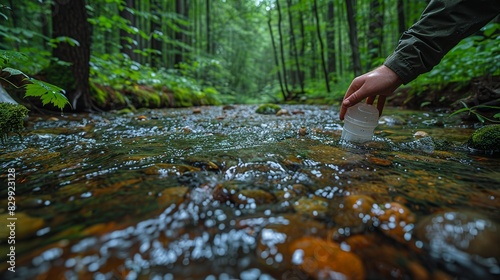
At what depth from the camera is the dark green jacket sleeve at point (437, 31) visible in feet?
4.65

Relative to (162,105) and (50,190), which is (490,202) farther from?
(162,105)

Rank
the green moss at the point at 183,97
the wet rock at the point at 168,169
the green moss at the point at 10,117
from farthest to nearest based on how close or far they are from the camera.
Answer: the green moss at the point at 183,97, the green moss at the point at 10,117, the wet rock at the point at 168,169

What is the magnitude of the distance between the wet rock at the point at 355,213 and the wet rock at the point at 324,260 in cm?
12

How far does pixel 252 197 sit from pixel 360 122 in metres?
1.32

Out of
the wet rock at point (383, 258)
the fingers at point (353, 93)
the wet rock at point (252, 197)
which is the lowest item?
the wet rock at point (383, 258)

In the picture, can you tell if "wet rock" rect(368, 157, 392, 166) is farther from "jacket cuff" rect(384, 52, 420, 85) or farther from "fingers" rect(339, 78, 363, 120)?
"jacket cuff" rect(384, 52, 420, 85)

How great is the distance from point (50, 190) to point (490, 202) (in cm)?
184

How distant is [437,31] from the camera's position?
1464 millimetres

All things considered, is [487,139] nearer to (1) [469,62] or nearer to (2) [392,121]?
(2) [392,121]

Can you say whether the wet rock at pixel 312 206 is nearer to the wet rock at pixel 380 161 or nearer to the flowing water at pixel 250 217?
the flowing water at pixel 250 217

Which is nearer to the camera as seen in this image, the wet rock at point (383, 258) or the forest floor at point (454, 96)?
the wet rock at point (383, 258)

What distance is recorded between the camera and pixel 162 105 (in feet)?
21.9

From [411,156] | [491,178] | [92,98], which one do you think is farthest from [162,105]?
[491,178]

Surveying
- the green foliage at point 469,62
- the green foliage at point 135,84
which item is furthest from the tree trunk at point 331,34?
the green foliage at point 469,62
